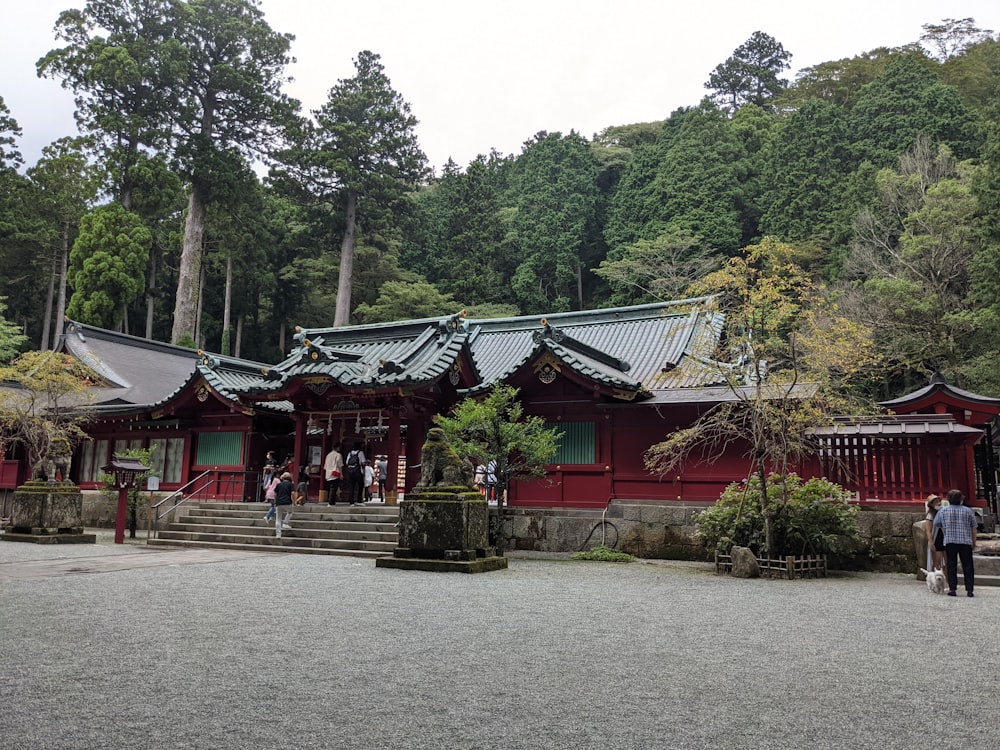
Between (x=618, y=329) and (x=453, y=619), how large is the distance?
1821 centimetres

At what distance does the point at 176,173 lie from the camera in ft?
127

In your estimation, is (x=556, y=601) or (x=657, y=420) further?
(x=657, y=420)

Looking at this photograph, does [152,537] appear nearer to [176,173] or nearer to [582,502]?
[582,502]

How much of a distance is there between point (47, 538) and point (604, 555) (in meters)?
12.0

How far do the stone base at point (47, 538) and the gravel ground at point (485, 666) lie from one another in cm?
642

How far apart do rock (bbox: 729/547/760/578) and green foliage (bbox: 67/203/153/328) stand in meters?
34.7

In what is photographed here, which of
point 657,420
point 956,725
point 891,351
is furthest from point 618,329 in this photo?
point 956,725

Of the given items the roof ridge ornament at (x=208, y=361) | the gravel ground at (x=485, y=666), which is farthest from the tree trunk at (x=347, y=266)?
the gravel ground at (x=485, y=666)

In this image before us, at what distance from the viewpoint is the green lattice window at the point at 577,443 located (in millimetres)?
17969

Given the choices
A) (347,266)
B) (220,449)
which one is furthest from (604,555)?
(347,266)

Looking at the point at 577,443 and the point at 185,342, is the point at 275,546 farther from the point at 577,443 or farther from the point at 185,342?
the point at 185,342

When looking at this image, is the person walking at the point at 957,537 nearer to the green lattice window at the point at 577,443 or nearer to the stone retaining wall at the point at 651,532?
the stone retaining wall at the point at 651,532

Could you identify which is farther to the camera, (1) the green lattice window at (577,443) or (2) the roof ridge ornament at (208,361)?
(2) the roof ridge ornament at (208,361)

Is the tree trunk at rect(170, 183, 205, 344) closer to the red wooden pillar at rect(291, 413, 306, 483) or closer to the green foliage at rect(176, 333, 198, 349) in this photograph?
the green foliage at rect(176, 333, 198, 349)
